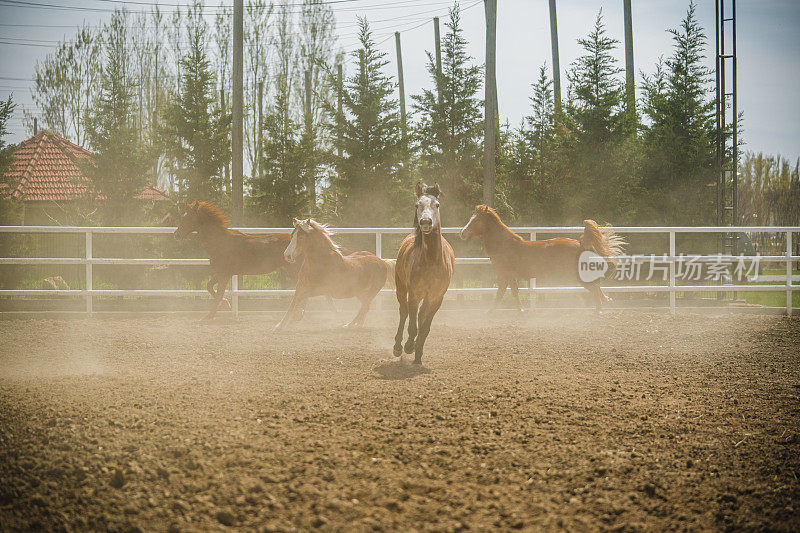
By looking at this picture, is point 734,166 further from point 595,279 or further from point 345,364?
point 345,364

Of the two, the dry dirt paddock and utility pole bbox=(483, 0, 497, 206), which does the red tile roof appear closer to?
utility pole bbox=(483, 0, 497, 206)

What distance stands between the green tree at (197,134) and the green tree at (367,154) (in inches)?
140

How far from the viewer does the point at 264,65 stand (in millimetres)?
26422

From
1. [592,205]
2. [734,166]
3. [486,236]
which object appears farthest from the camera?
[592,205]

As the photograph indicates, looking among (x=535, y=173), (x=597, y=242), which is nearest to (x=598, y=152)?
(x=535, y=173)

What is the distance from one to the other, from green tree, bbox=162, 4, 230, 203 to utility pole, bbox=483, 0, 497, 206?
320 inches

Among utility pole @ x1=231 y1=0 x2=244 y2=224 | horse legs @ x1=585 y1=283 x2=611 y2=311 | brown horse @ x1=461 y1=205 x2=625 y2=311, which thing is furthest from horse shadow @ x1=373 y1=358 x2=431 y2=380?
utility pole @ x1=231 y1=0 x2=244 y2=224

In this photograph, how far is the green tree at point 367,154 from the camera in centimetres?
1709

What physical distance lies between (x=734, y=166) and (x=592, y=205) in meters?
3.45

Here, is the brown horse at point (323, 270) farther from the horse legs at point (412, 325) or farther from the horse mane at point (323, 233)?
the horse legs at point (412, 325)

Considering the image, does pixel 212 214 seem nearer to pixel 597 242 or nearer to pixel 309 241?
pixel 309 241

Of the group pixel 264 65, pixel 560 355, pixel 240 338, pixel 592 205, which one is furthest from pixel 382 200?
pixel 264 65

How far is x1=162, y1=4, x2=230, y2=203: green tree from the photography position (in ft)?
58.2

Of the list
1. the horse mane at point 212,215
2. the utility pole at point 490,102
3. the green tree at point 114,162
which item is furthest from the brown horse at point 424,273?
the green tree at point 114,162
